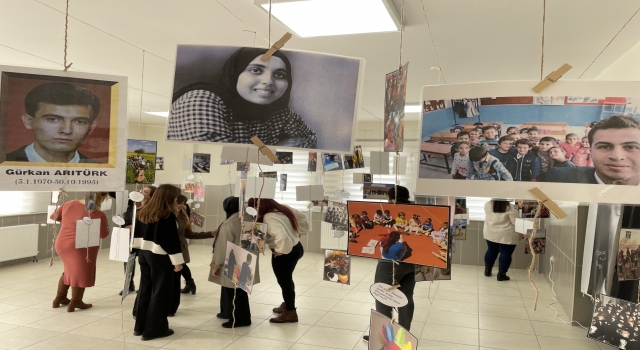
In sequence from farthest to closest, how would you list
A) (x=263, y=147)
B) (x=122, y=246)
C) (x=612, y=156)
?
(x=122, y=246) → (x=263, y=147) → (x=612, y=156)

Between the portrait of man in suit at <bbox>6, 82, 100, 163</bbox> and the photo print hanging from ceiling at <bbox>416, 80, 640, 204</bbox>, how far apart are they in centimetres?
105

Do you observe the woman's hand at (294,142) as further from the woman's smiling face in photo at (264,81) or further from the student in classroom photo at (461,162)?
the student in classroom photo at (461,162)

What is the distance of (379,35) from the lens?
11.9 ft

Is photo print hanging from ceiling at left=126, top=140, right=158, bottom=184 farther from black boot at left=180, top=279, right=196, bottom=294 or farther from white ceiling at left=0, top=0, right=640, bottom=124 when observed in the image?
black boot at left=180, top=279, right=196, bottom=294

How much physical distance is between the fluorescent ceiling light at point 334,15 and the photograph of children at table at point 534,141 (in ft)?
4.48

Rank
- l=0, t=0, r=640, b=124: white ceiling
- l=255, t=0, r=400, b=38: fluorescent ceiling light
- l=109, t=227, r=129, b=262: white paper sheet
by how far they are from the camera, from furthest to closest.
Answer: l=109, t=227, r=129, b=262: white paper sheet
l=0, t=0, r=640, b=124: white ceiling
l=255, t=0, r=400, b=38: fluorescent ceiling light

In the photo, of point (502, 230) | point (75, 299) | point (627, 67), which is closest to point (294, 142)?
point (627, 67)

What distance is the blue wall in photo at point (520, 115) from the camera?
3.94 ft

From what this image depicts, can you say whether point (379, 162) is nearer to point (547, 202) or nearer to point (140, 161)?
point (140, 161)

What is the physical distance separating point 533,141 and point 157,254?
10.7 ft

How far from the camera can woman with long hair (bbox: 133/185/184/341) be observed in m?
3.74

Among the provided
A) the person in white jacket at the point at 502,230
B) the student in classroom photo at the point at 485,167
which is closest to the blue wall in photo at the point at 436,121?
the student in classroom photo at the point at 485,167

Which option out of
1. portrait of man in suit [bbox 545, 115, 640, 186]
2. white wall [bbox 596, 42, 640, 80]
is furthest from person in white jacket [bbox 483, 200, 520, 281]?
portrait of man in suit [bbox 545, 115, 640, 186]

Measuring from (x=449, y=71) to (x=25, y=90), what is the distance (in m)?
4.23
